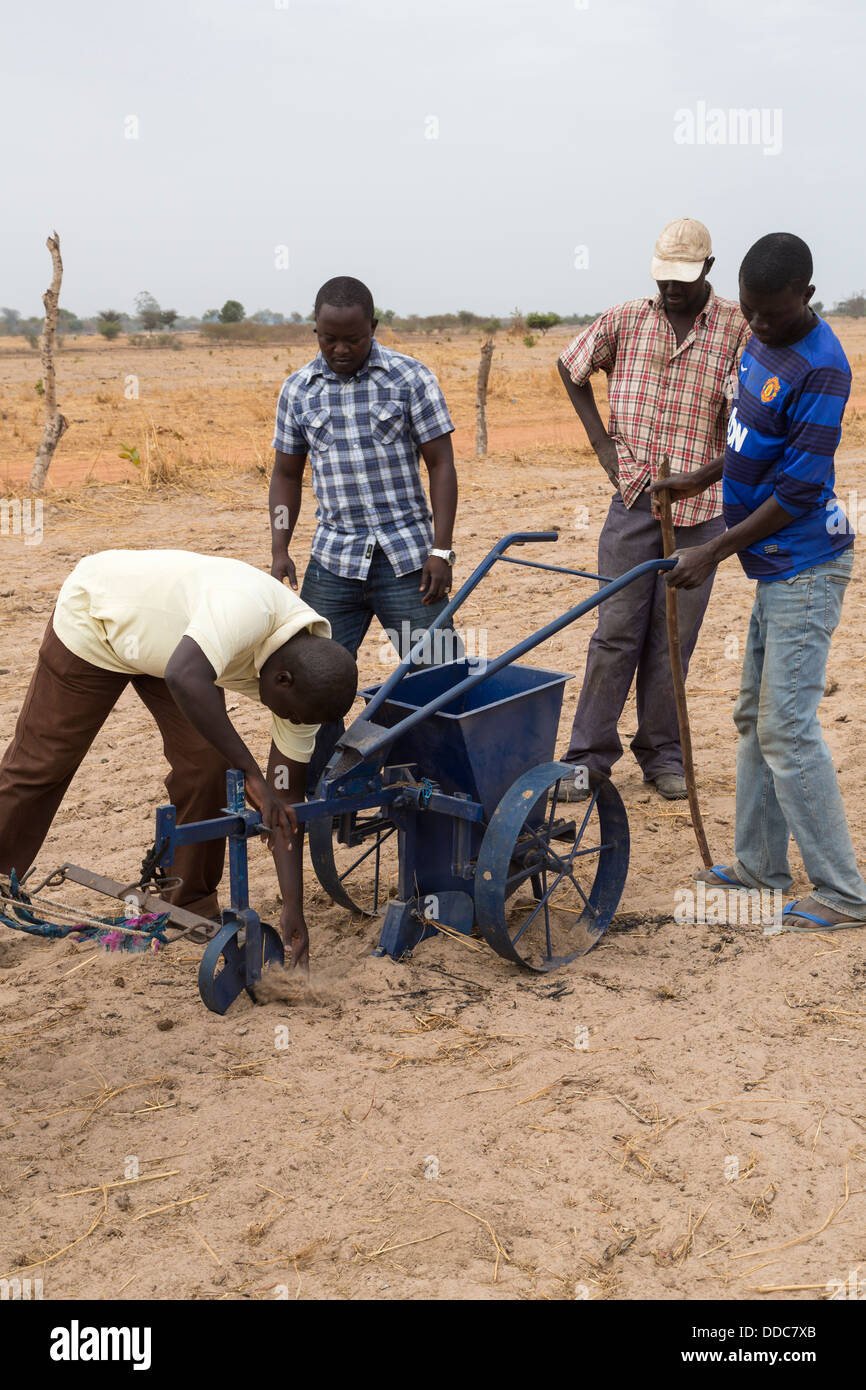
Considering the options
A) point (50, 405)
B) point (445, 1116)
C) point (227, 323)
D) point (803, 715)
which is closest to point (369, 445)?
point (803, 715)

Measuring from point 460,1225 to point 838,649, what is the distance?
545 cm

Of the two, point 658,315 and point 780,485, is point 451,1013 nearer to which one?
point 780,485

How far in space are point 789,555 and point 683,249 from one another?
5.04ft

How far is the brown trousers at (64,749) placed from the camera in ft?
13.2

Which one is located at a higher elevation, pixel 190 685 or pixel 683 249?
pixel 683 249

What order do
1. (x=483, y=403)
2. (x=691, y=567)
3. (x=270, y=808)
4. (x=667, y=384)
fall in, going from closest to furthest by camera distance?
(x=270, y=808)
(x=691, y=567)
(x=667, y=384)
(x=483, y=403)

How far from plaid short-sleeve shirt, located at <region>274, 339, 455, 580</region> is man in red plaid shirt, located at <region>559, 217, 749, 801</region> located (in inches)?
39.8

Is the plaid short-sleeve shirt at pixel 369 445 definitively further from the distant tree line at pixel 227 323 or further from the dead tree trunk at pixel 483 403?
the distant tree line at pixel 227 323

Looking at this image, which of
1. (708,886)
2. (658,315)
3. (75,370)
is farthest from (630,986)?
(75,370)

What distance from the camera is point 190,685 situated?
10.8 ft

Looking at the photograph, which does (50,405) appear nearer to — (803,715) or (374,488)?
(374,488)

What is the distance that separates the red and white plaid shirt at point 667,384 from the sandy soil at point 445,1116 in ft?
5.29

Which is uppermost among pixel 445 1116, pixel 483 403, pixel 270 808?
pixel 483 403

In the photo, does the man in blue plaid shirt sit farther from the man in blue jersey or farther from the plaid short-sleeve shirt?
the man in blue jersey
